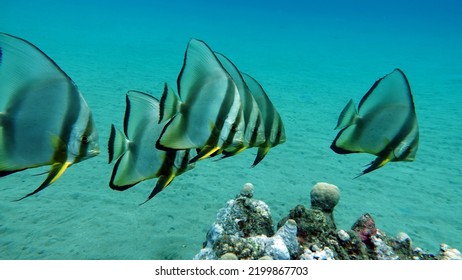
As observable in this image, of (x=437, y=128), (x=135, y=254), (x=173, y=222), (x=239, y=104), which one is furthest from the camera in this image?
(x=437, y=128)

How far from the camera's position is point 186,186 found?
6656 millimetres

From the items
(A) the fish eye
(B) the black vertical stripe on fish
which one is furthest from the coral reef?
(A) the fish eye

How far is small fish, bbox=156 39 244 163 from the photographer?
195 centimetres

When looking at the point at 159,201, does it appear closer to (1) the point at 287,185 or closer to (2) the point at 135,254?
(2) the point at 135,254

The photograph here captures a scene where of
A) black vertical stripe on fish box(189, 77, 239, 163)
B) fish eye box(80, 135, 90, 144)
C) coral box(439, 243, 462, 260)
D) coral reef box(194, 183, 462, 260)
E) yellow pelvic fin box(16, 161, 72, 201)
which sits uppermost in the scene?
black vertical stripe on fish box(189, 77, 239, 163)

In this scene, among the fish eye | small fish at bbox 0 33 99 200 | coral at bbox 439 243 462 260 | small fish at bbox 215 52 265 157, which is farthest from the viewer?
coral at bbox 439 243 462 260

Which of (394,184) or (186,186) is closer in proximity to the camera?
(186,186)

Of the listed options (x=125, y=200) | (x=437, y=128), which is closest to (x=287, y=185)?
(x=125, y=200)

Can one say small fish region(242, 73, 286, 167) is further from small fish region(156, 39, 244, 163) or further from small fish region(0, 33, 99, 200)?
small fish region(0, 33, 99, 200)

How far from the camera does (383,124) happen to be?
2314 mm

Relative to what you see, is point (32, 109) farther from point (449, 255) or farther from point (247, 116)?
point (449, 255)

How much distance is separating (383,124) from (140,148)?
162 centimetres

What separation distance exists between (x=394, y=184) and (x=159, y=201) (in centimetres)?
540

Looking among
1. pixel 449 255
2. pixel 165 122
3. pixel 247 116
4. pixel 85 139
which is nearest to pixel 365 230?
pixel 449 255
